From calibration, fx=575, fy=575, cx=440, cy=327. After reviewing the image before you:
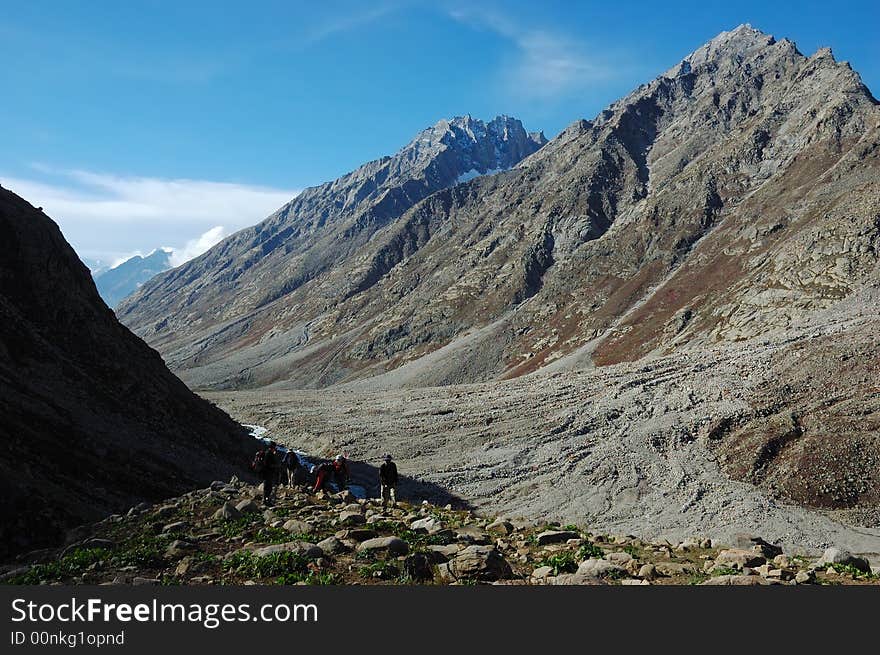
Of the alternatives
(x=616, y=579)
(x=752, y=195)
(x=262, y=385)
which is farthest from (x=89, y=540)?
(x=752, y=195)

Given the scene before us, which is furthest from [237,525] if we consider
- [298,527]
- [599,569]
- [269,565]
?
[599,569]

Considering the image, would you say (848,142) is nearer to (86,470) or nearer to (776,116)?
(776,116)

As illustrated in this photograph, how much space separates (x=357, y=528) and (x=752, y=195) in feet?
577

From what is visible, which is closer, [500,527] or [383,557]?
[383,557]

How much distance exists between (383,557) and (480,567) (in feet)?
8.07

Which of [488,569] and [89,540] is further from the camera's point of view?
[89,540]

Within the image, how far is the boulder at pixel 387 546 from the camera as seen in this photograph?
45.0 feet

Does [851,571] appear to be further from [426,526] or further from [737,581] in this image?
[426,526]

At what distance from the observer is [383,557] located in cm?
1338

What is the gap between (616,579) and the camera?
464 inches

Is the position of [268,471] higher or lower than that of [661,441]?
higher

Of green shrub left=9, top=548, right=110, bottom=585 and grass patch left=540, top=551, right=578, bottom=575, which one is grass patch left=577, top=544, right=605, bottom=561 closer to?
grass patch left=540, top=551, right=578, bottom=575

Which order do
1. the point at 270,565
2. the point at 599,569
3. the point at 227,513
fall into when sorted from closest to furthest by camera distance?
1. the point at 599,569
2. the point at 270,565
3. the point at 227,513

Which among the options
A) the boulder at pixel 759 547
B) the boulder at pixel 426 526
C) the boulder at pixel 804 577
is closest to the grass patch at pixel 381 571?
the boulder at pixel 426 526
